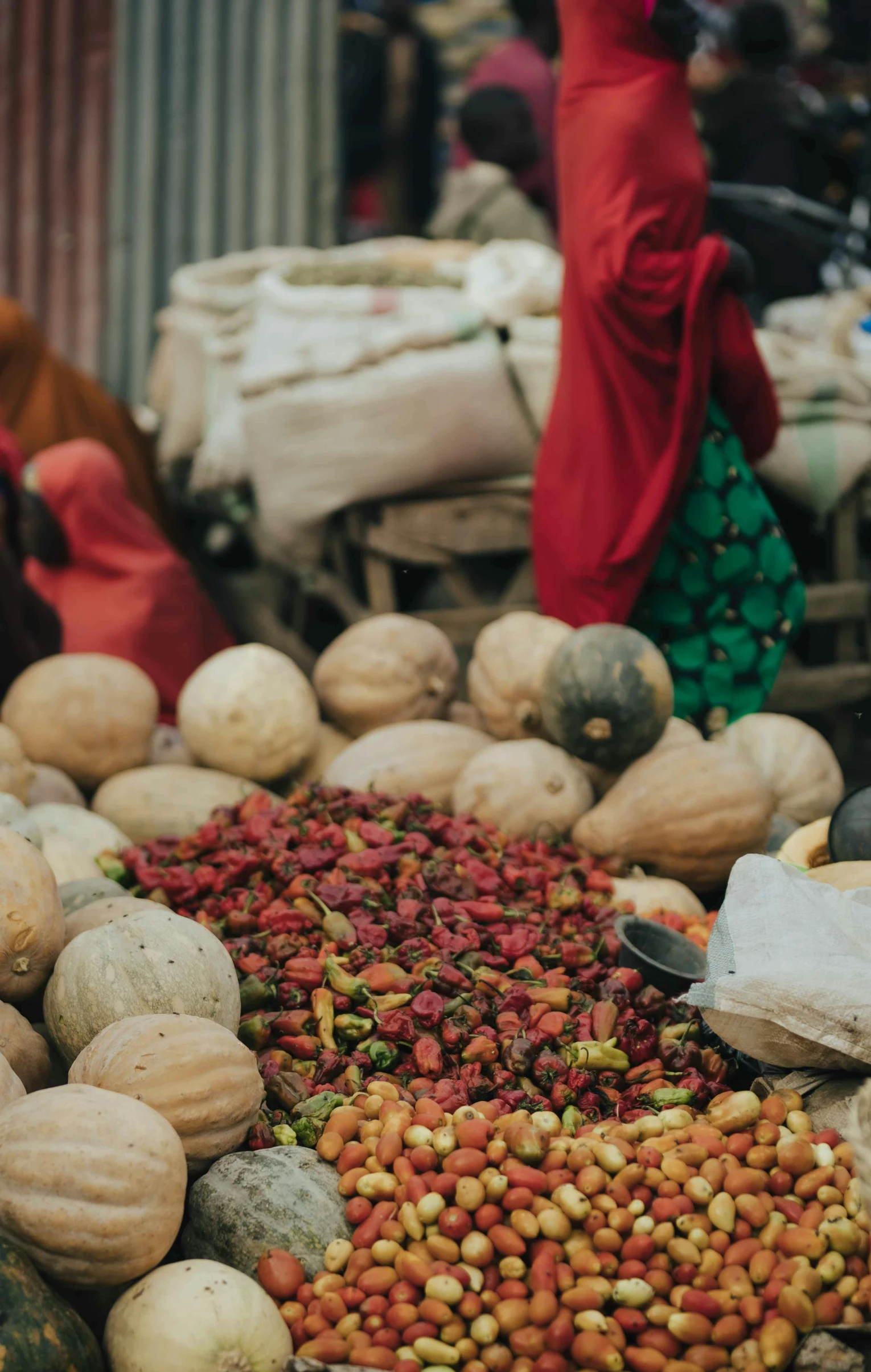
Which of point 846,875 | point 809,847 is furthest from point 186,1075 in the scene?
point 809,847

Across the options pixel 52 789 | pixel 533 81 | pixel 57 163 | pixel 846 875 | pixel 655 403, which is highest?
pixel 533 81

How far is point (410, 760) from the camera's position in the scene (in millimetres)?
3496

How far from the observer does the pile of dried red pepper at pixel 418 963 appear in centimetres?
230

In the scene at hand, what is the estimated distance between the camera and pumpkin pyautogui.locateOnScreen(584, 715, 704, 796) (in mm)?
3418

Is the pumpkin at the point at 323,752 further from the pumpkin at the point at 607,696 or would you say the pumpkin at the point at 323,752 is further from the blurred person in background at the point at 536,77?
the blurred person in background at the point at 536,77

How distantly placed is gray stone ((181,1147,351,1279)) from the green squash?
0.22 metres

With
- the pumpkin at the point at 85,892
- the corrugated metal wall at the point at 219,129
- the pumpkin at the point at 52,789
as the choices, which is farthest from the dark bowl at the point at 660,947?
the corrugated metal wall at the point at 219,129

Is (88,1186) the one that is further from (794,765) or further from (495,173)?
(495,173)

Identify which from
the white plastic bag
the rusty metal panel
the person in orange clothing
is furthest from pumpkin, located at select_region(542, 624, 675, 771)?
the rusty metal panel

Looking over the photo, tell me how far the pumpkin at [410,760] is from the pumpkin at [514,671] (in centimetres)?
10

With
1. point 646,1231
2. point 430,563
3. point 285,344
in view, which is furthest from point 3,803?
point 285,344

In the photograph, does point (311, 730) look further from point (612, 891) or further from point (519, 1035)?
point (519, 1035)

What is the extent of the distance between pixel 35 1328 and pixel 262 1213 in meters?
0.36

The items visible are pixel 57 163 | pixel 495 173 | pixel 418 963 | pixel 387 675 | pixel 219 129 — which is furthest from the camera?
pixel 57 163
